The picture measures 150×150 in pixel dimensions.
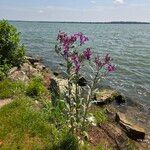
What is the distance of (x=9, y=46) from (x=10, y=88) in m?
4.87

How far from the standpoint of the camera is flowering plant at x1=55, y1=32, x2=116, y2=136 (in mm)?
10324

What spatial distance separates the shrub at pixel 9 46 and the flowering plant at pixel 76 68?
8.58 metres

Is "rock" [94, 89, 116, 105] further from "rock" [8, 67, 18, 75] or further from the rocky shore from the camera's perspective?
"rock" [8, 67, 18, 75]

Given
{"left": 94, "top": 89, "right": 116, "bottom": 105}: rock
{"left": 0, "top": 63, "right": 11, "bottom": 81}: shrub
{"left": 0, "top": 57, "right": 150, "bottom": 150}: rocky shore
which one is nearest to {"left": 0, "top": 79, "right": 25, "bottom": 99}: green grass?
{"left": 0, "top": 57, "right": 150, "bottom": 150}: rocky shore

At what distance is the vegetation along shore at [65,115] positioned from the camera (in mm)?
10480

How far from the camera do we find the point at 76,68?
10.4 m

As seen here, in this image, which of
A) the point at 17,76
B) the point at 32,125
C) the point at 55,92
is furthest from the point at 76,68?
the point at 17,76

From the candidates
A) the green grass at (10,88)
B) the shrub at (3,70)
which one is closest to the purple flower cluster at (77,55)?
the green grass at (10,88)

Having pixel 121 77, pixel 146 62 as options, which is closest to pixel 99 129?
pixel 121 77

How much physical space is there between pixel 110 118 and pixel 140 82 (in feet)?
36.5

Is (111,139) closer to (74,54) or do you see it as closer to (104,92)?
(74,54)

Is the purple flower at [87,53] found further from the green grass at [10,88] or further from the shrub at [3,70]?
the shrub at [3,70]

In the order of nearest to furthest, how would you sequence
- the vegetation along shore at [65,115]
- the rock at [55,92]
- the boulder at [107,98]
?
the vegetation along shore at [65,115] → the rock at [55,92] → the boulder at [107,98]

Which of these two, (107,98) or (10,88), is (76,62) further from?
(107,98)
